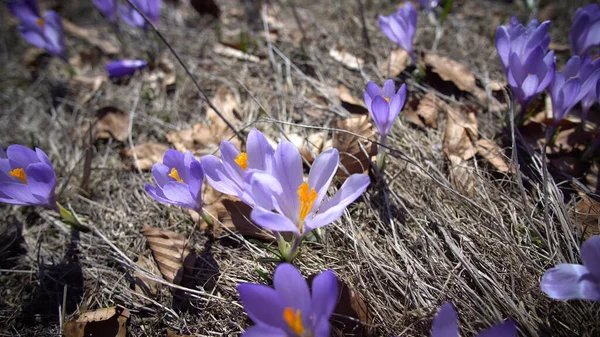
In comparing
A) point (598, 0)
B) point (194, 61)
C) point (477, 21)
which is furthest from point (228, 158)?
point (598, 0)

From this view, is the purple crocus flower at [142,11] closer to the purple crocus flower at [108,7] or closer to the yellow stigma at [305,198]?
the purple crocus flower at [108,7]

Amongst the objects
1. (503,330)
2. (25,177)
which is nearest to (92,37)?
(25,177)

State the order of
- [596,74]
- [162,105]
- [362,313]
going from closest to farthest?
[362,313]
[596,74]
[162,105]

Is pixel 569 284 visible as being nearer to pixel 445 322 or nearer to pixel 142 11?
pixel 445 322

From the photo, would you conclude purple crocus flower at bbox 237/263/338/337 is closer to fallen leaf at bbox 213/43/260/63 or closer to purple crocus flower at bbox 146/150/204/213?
purple crocus flower at bbox 146/150/204/213

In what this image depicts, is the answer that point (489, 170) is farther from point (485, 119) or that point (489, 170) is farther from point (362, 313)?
point (362, 313)

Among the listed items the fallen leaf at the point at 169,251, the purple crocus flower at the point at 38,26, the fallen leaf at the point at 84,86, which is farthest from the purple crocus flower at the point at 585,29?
the purple crocus flower at the point at 38,26
